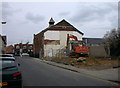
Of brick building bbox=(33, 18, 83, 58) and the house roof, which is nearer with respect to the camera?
brick building bbox=(33, 18, 83, 58)

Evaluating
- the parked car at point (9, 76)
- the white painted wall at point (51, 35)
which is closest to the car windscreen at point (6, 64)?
the parked car at point (9, 76)

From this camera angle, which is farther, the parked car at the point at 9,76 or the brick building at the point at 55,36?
the brick building at the point at 55,36

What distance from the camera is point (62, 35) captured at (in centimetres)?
4941

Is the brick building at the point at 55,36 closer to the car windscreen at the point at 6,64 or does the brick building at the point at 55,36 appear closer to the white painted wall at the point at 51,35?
the white painted wall at the point at 51,35

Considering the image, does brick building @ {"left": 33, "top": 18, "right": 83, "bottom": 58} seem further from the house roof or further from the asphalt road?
the asphalt road

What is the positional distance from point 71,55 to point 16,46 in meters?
82.6

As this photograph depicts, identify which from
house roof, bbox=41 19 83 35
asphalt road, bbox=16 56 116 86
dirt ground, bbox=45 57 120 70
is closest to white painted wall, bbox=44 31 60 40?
house roof, bbox=41 19 83 35

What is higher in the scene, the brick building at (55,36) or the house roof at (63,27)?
the house roof at (63,27)

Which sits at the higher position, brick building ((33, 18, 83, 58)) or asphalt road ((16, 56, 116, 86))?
brick building ((33, 18, 83, 58))

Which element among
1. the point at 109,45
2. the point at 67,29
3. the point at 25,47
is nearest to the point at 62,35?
the point at 67,29

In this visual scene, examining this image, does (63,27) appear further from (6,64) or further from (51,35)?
(6,64)

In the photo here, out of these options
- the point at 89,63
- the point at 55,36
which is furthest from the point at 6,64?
the point at 55,36

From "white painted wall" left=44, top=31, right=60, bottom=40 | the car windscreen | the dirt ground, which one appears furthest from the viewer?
"white painted wall" left=44, top=31, right=60, bottom=40

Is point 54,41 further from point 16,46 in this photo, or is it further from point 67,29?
point 16,46
